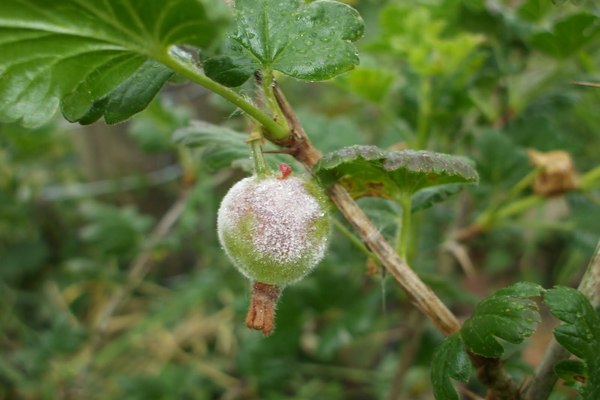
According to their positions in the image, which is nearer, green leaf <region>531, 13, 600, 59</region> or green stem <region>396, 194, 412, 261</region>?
green stem <region>396, 194, 412, 261</region>

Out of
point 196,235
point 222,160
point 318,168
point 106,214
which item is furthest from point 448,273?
point 318,168

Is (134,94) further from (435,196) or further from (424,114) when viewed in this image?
(424,114)

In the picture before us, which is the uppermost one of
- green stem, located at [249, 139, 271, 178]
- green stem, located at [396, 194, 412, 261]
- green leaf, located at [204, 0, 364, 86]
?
green leaf, located at [204, 0, 364, 86]

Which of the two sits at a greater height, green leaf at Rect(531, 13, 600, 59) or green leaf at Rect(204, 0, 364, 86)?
green leaf at Rect(204, 0, 364, 86)

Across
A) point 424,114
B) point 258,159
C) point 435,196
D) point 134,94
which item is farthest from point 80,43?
point 424,114

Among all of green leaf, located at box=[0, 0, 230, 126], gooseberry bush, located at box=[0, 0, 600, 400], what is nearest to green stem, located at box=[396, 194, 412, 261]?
gooseberry bush, located at box=[0, 0, 600, 400]

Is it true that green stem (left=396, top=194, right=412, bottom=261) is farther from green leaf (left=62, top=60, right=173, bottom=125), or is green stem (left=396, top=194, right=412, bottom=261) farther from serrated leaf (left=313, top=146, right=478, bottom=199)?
green leaf (left=62, top=60, right=173, bottom=125)

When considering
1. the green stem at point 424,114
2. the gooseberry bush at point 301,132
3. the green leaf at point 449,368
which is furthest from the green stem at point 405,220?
the green stem at point 424,114

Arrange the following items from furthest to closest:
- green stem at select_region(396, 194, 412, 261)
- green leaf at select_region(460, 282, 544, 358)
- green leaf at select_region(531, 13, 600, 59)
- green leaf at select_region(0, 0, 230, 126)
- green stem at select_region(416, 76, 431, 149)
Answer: green stem at select_region(416, 76, 431, 149), green leaf at select_region(531, 13, 600, 59), green stem at select_region(396, 194, 412, 261), green leaf at select_region(460, 282, 544, 358), green leaf at select_region(0, 0, 230, 126)

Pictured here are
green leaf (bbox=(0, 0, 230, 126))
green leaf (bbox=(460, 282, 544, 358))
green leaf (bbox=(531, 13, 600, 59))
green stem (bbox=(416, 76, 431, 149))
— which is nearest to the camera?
green leaf (bbox=(0, 0, 230, 126))

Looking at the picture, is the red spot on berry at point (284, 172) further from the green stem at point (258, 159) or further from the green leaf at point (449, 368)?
the green leaf at point (449, 368)
